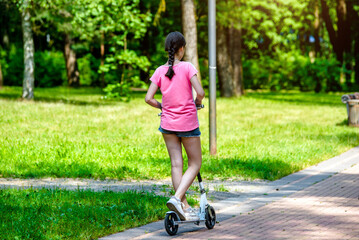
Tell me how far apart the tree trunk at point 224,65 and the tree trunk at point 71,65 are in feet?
41.3

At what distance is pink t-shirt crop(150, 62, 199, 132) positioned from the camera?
5.73m

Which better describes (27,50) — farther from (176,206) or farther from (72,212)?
(176,206)

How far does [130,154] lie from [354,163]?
3.82 meters

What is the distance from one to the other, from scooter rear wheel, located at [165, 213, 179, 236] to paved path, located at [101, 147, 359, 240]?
0.06 metres

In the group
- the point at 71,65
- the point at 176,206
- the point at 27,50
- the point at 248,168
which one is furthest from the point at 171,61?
the point at 71,65

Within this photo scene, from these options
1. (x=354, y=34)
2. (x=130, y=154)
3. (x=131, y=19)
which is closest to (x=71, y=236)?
(x=130, y=154)

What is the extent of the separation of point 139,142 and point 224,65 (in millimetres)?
17329

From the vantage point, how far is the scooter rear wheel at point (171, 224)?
18.5 ft

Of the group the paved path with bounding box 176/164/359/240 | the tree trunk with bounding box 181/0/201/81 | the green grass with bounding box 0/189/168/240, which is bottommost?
the paved path with bounding box 176/164/359/240

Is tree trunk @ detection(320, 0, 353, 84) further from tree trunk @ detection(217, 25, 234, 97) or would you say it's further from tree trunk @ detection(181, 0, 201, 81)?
tree trunk @ detection(181, 0, 201, 81)

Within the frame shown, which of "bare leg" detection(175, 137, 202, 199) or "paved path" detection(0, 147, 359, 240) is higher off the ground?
"bare leg" detection(175, 137, 202, 199)

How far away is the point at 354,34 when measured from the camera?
1763 inches

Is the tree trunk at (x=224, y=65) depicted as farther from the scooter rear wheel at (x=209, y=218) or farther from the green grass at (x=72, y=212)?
the scooter rear wheel at (x=209, y=218)

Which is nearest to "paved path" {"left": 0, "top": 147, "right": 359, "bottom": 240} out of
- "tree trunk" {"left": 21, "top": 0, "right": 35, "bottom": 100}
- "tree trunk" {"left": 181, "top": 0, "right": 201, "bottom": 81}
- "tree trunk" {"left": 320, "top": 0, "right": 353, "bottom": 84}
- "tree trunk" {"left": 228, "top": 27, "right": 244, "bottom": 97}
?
"tree trunk" {"left": 181, "top": 0, "right": 201, "bottom": 81}
